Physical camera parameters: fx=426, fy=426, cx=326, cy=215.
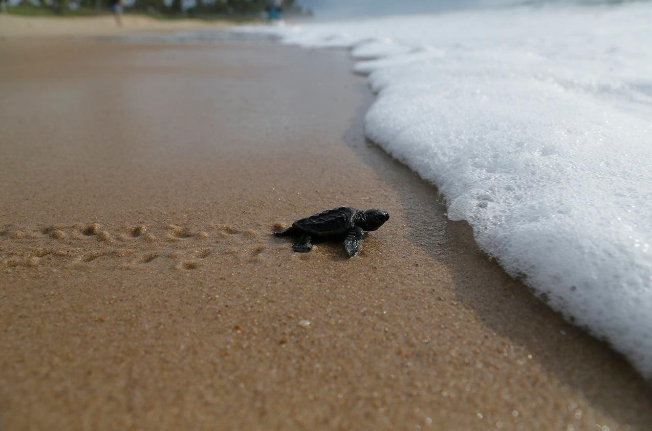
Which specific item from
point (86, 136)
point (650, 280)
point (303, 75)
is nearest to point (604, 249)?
point (650, 280)

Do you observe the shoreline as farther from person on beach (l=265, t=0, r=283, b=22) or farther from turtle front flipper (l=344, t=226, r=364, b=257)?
turtle front flipper (l=344, t=226, r=364, b=257)

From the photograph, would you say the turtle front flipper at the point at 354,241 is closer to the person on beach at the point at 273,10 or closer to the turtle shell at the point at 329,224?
the turtle shell at the point at 329,224

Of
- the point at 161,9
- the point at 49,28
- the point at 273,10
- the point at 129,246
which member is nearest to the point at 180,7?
the point at 161,9

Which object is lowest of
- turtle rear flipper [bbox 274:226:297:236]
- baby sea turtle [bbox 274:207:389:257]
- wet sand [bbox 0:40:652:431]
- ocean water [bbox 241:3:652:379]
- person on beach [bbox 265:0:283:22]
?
wet sand [bbox 0:40:652:431]

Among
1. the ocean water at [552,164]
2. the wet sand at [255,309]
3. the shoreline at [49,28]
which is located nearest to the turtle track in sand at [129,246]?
the wet sand at [255,309]

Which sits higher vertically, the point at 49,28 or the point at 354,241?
the point at 49,28

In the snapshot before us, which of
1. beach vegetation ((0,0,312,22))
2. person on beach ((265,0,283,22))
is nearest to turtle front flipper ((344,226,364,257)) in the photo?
beach vegetation ((0,0,312,22))

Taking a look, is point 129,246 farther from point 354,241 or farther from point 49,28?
point 49,28
